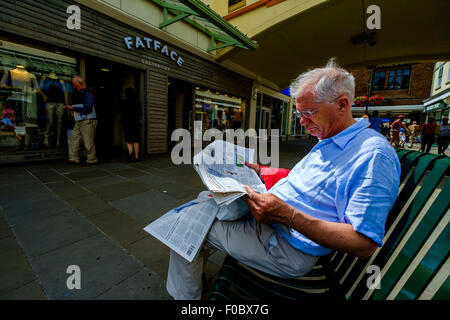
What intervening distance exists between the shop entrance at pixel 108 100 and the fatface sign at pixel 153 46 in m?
1.09

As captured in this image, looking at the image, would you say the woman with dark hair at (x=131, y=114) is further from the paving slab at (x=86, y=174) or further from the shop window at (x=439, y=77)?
the shop window at (x=439, y=77)

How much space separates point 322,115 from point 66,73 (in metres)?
6.28

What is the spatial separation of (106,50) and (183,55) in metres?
2.56

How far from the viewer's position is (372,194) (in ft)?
2.53

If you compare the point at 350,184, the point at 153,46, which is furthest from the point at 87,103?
the point at 350,184

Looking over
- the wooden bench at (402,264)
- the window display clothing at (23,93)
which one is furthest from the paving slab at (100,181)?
the wooden bench at (402,264)

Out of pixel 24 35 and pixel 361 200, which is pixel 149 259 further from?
pixel 24 35

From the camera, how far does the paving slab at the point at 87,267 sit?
1.36 metres

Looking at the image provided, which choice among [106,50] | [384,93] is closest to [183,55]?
[106,50]

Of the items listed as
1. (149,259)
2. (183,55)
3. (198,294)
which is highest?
(183,55)

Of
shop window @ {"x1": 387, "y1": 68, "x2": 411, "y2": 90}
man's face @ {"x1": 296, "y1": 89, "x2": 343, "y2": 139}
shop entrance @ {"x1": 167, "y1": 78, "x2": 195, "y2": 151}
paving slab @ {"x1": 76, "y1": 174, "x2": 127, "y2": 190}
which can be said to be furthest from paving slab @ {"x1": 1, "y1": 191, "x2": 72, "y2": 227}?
shop window @ {"x1": 387, "y1": 68, "x2": 411, "y2": 90}

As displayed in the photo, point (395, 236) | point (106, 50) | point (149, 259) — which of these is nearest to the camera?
point (395, 236)

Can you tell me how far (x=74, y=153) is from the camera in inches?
188

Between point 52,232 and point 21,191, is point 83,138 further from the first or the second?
point 52,232
